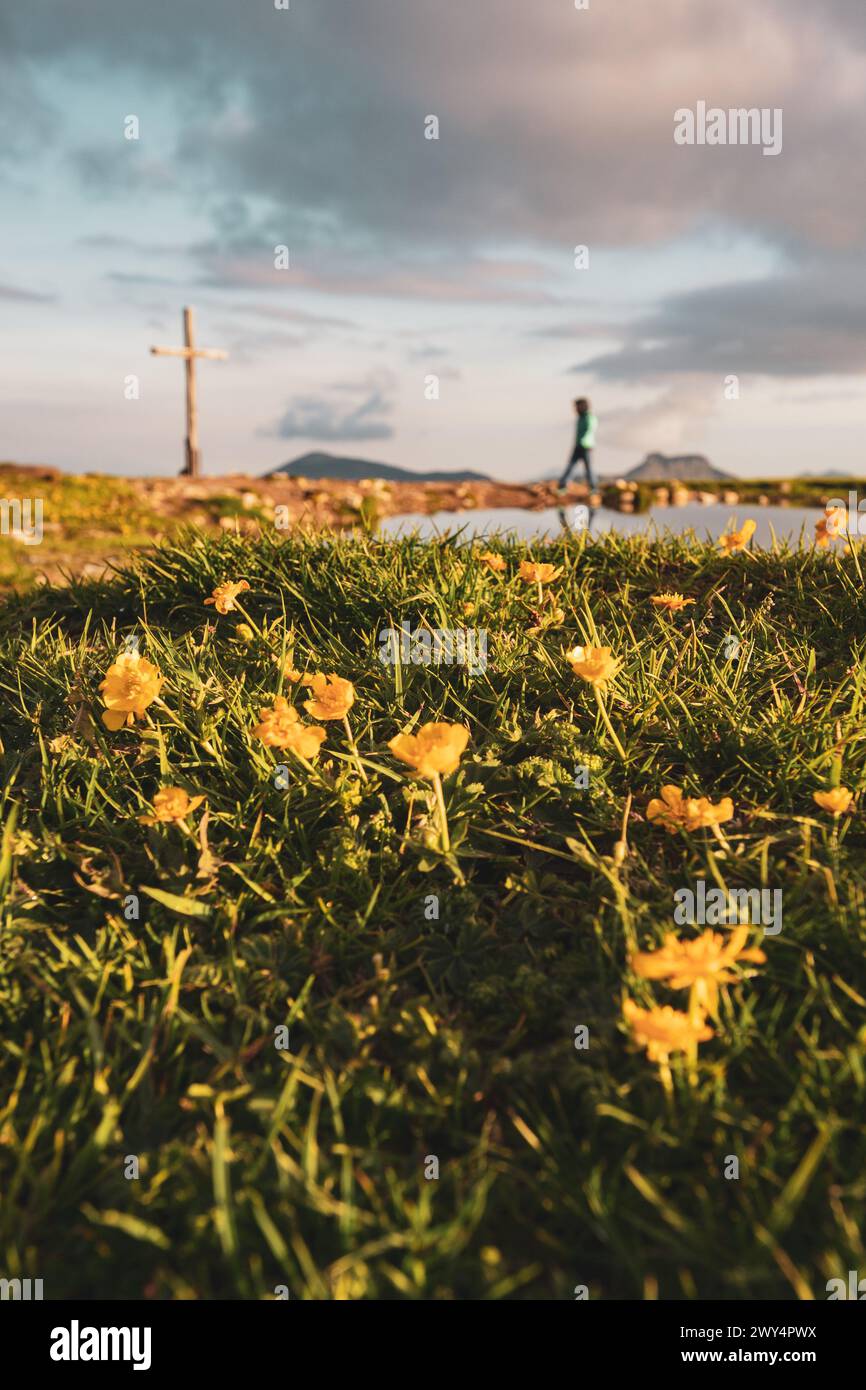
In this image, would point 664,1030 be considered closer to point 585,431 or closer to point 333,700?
point 333,700

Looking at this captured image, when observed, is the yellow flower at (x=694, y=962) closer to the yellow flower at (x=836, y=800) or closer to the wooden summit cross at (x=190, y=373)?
the yellow flower at (x=836, y=800)

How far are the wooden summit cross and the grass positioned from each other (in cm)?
1684

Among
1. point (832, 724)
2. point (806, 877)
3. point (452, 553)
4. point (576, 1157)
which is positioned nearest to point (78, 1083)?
point (576, 1157)

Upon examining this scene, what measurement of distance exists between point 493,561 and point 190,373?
57.0ft

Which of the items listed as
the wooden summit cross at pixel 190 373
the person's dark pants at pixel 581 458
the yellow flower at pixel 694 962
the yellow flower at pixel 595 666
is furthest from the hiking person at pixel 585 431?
the yellow flower at pixel 694 962

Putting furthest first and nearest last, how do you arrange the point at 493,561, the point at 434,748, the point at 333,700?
the point at 493,561, the point at 333,700, the point at 434,748

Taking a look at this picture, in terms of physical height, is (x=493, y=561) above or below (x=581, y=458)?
below

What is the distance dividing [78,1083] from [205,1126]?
0.99ft

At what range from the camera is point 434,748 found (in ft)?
6.78

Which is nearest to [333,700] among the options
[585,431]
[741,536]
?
[741,536]

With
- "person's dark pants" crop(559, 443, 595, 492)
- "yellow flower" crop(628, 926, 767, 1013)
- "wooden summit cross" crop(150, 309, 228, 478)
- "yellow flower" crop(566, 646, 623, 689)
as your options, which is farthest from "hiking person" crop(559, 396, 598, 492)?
"yellow flower" crop(628, 926, 767, 1013)

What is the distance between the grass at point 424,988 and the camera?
159cm

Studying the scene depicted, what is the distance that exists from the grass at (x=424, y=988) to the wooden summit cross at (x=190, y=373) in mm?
16843
